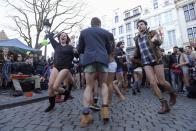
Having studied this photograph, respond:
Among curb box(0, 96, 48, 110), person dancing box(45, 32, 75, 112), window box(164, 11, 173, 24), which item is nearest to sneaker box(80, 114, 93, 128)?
person dancing box(45, 32, 75, 112)

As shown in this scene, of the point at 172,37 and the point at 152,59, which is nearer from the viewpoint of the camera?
the point at 152,59

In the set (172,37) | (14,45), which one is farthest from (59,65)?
(172,37)

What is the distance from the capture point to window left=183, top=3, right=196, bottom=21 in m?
31.2

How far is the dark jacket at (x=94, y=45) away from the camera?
146 inches

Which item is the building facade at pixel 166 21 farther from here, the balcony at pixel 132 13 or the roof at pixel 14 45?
the roof at pixel 14 45

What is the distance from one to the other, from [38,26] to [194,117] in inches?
999

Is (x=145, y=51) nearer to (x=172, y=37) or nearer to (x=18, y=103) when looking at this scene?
(x=18, y=103)

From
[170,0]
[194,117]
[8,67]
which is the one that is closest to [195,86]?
[194,117]

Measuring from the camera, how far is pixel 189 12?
31734 millimetres

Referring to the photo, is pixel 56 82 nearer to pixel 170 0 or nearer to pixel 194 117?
pixel 194 117

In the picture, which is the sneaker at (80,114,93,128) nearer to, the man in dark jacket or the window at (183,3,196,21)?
the man in dark jacket

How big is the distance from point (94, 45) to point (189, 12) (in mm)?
32170

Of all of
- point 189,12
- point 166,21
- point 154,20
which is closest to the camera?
point 189,12

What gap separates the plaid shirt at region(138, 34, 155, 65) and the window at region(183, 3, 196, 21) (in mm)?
29894
